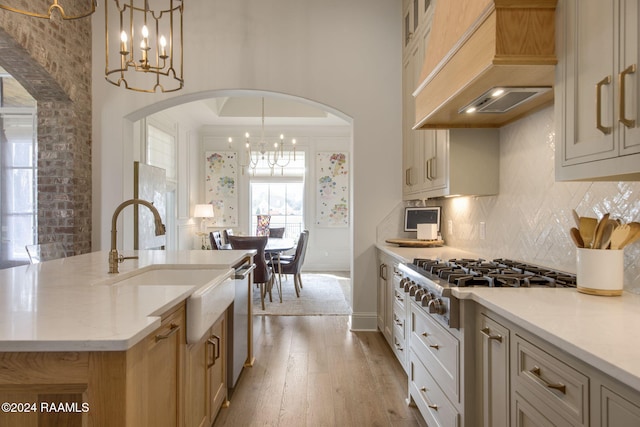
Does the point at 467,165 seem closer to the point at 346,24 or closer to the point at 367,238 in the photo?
the point at 367,238

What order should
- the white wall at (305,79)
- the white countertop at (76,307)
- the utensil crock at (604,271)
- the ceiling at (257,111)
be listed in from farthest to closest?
the ceiling at (257,111), the white wall at (305,79), the utensil crock at (604,271), the white countertop at (76,307)

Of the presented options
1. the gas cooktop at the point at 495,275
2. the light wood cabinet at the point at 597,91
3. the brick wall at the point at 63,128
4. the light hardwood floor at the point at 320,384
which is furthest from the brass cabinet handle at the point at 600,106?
the brick wall at the point at 63,128

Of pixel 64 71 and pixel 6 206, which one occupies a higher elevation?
pixel 64 71

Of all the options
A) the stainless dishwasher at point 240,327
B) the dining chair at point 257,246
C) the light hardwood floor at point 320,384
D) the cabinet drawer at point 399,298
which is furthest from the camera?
the dining chair at point 257,246

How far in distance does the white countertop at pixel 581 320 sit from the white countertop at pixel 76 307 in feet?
3.61

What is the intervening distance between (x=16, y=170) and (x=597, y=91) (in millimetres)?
5851

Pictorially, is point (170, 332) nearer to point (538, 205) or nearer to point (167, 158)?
point (538, 205)

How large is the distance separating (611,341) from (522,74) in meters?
1.14

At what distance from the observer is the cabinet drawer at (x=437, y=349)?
165 centimetres

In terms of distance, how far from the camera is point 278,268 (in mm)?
5398

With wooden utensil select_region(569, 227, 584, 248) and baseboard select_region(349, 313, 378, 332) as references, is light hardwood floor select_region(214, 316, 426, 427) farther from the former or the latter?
wooden utensil select_region(569, 227, 584, 248)

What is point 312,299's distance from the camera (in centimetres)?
526

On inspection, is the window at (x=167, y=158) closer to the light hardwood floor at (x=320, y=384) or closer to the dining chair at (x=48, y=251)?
the dining chair at (x=48, y=251)

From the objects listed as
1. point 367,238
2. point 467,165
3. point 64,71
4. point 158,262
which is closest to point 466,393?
point 467,165
